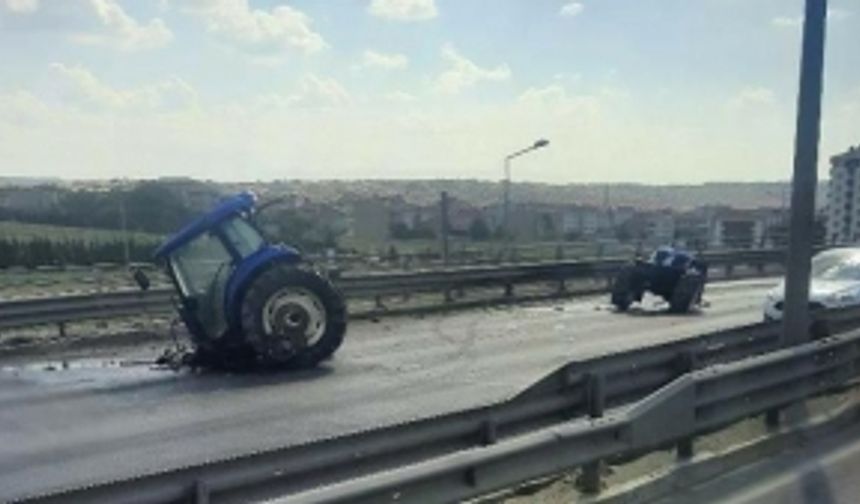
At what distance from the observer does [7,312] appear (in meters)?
16.1

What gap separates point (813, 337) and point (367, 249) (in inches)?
796

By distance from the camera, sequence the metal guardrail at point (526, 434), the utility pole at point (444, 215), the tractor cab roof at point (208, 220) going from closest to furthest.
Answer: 1. the metal guardrail at point (526, 434)
2. the tractor cab roof at point (208, 220)
3. the utility pole at point (444, 215)

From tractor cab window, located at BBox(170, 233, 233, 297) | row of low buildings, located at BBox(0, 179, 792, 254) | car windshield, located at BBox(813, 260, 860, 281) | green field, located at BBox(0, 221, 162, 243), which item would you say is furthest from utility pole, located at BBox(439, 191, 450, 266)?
tractor cab window, located at BBox(170, 233, 233, 297)

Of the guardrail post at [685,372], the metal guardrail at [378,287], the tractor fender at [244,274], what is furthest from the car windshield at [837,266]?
the guardrail post at [685,372]

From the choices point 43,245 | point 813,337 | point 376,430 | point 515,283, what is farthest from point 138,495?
point 43,245

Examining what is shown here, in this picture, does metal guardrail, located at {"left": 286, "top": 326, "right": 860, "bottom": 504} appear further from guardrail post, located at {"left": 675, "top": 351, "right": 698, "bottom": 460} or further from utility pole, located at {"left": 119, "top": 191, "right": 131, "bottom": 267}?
utility pole, located at {"left": 119, "top": 191, "right": 131, "bottom": 267}

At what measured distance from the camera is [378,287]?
21188mm

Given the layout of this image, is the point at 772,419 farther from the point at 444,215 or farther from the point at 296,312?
the point at 444,215

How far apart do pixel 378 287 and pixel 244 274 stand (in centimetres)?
806

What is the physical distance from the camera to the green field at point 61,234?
85.5 feet

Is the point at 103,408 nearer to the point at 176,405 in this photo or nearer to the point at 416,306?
the point at 176,405

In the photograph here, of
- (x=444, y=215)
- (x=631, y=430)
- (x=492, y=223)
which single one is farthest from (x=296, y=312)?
(x=492, y=223)

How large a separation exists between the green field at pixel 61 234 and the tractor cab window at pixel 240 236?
12279 mm

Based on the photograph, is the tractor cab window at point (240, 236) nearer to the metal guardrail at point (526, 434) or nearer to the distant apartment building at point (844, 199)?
the metal guardrail at point (526, 434)
